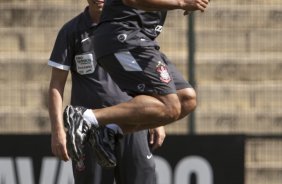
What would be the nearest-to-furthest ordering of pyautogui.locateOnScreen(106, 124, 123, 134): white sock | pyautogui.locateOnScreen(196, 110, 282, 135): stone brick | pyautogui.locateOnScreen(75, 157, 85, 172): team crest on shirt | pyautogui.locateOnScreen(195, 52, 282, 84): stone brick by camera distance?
pyautogui.locateOnScreen(106, 124, 123, 134): white sock < pyautogui.locateOnScreen(75, 157, 85, 172): team crest on shirt < pyautogui.locateOnScreen(196, 110, 282, 135): stone brick < pyautogui.locateOnScreen(195, 52, 282, 84): stone brick

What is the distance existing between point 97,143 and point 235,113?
4.35 m

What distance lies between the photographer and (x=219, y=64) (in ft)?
38.3

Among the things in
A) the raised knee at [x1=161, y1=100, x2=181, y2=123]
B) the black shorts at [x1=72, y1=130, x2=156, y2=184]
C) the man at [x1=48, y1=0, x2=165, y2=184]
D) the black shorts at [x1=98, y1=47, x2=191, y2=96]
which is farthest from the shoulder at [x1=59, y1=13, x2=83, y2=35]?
the raised knee at [x1=161, y1=100, x2=181, y2=123]

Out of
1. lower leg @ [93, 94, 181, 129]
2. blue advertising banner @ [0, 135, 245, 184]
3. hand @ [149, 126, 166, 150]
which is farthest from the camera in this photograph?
blue advertising banner @ [0, 135, 245, 184]

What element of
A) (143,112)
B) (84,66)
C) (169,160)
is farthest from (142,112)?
(169,160)

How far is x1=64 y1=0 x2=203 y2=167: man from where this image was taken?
700 cm

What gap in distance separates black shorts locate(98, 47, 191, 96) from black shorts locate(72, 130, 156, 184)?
67 centimetres

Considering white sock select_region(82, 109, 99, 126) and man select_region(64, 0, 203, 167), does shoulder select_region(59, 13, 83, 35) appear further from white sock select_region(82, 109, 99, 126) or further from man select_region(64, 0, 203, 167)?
white sock select_region(82, 109, 99, 126)

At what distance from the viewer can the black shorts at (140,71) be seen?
23.0ft

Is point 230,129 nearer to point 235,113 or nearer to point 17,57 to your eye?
point 235,113

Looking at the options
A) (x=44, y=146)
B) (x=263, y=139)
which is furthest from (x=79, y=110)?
(x=263, y=139)

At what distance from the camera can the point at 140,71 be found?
23.0 ft

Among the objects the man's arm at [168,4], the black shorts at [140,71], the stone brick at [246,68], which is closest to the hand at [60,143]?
the black shorts at [140,71]

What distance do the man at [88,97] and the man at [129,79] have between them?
57 cm
